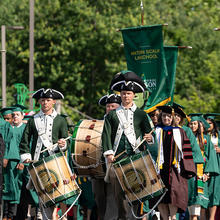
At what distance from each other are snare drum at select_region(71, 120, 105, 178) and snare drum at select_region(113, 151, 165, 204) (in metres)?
1.22

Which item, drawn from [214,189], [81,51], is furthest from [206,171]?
[81,51]

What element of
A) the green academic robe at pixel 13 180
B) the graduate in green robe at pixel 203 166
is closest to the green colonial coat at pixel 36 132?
the green academic robe at pixel 13 180

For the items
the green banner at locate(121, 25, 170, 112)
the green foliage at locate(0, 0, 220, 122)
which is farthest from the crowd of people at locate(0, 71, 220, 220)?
the green foliage at locate(0, 0, 220, 122)

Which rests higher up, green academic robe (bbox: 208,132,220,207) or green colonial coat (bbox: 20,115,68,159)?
green colonial coat (bbox: 20,115,68,159)

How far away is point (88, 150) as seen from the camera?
33.8 ft

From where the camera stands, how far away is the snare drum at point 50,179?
9.30 m

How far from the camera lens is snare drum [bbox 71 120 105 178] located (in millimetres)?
10227

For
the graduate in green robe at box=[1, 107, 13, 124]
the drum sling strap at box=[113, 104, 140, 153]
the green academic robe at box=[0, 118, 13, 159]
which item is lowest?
the green academic robe at box=[0, 118, 13, 159]

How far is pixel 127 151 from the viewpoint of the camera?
30.7ft

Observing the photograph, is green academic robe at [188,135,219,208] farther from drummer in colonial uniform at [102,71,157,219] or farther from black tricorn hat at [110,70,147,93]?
black tricorn hat at [110,70,147,93]

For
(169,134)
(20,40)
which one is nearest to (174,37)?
(20,40)

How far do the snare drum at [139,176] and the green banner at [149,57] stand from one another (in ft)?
20.0

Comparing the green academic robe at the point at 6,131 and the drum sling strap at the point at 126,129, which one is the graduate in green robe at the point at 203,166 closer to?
the drum sling strap at the point at 126,129

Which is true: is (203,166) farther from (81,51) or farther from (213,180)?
(81,51)
